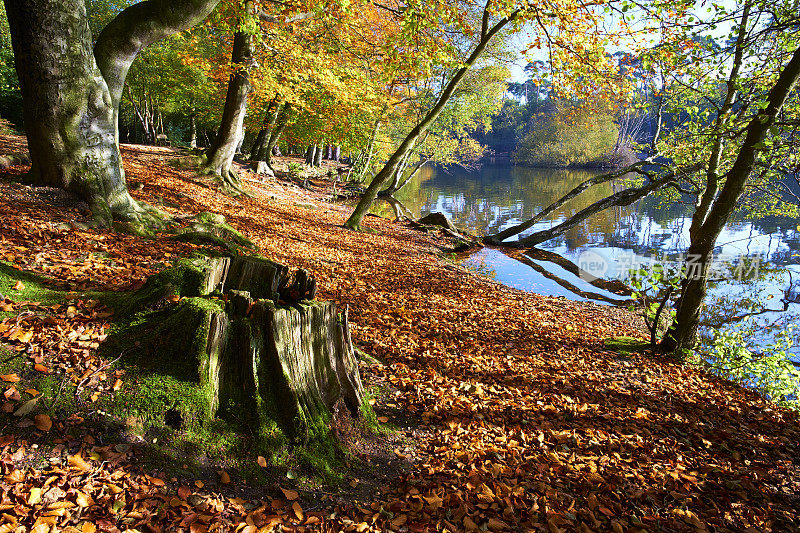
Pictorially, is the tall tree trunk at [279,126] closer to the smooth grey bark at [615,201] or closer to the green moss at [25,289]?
the smooth grey bark at [615,201]

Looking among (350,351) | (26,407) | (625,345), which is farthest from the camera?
(625,345)

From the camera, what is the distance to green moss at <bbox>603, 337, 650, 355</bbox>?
6852mm

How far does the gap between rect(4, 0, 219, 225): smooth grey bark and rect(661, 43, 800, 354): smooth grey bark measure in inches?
313

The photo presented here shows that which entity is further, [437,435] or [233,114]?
[233,114]

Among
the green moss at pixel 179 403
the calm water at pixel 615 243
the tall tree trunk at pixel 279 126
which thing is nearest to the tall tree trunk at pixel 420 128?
the calm water at pixel 615 243

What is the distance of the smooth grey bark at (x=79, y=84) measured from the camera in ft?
17.5

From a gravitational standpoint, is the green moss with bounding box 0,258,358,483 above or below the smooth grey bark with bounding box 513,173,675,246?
below

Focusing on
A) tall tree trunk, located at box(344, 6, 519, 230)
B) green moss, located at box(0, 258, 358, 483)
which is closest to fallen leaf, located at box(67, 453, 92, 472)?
green moss, located at box(0, 258, 358, 483)

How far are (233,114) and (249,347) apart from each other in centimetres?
1251

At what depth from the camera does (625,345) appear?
278 inches

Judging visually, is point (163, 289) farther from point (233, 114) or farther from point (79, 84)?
point (233, 114)

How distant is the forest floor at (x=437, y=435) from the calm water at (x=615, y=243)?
9.51 feet

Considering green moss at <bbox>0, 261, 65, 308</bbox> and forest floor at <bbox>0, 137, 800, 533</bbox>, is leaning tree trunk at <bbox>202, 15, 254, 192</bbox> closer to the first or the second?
forest floor at <bbox>0, 137, 800, 533</bbox>

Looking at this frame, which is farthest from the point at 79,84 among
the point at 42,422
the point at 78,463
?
the point at 78,463
